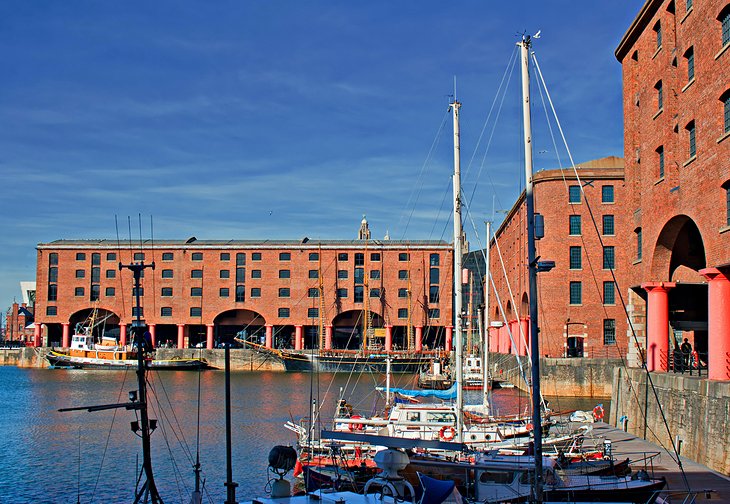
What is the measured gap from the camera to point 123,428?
47156mm

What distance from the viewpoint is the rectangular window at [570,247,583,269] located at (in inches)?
2648

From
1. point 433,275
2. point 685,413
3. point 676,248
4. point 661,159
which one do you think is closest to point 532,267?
point 685,413

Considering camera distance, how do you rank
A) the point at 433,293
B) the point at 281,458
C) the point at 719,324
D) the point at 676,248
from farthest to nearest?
the point at 433,293 < the point at 676,248 < the point at 719,324 < the point at 281,458

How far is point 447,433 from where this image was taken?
32.9 meters

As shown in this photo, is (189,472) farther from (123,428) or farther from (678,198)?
(678,198)

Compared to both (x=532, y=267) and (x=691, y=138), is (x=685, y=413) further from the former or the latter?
(x=532, y=267)

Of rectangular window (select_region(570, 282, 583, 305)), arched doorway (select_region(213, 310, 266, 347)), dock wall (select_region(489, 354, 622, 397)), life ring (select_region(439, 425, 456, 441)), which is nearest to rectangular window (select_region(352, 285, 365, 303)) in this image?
arched doorway (select_region(213, 310, 266, 347))

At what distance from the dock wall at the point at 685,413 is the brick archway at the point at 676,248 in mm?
4714

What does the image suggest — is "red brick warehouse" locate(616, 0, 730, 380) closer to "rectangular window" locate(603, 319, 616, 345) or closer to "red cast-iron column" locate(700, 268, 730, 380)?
"red cast-iron column" locate(700, 268, 730, 380)

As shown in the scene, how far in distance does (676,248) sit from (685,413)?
11.5 metres

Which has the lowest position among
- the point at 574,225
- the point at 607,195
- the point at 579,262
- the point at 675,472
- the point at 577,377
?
the point at 675,472

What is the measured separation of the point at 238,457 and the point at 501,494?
17.9 m

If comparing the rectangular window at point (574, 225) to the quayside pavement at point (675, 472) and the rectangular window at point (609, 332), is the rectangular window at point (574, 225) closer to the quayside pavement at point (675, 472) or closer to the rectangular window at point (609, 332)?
the rectangular window at point (609, 332)

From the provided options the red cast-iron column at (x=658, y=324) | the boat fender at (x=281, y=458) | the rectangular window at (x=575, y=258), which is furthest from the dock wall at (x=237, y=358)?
the boat fender at (x=281, y=458)
